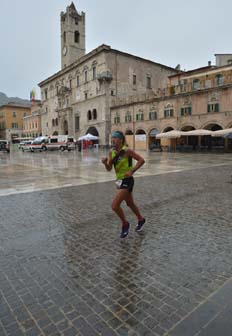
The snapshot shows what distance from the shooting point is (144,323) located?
2.21 meters

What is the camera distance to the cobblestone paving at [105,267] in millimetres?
2273

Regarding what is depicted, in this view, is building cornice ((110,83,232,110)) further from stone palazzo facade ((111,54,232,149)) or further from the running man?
the running man

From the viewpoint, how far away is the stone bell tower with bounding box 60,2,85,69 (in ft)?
179

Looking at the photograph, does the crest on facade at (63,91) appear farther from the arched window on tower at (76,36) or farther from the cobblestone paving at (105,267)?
the cobblestone paving at (105,267)

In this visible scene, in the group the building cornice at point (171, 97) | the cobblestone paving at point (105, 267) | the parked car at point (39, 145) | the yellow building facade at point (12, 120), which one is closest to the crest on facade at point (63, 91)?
the building cornice at point (171, 97)

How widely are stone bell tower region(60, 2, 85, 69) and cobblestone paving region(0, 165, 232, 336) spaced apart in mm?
57860

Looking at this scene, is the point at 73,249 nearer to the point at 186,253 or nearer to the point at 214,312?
the point at 186,253

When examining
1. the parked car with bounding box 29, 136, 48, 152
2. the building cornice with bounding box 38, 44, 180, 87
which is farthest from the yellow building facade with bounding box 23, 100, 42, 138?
the parked car with bounding box 29, 136, 48, 152

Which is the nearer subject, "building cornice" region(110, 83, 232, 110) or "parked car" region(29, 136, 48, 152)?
"building cornice" region(110, 83, 232, 110)

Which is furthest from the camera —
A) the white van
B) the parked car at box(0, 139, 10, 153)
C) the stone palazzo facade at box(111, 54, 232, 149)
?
the white van

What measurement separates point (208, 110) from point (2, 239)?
1212 inches

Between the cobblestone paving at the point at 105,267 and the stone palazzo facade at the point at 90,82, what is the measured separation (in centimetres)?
3517

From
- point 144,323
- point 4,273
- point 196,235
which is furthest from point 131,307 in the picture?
point 196,235

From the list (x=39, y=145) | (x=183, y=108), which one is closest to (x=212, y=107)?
(x=183, y=108)
